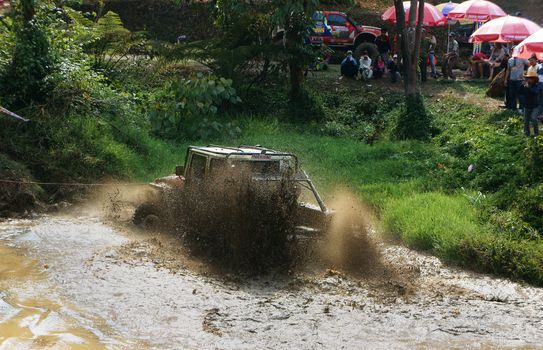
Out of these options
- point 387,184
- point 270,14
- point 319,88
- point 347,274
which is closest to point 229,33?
point 270,14

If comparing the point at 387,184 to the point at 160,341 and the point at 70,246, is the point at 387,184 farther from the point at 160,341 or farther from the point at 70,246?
the point at 160,341

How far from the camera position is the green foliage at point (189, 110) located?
70.3 ft

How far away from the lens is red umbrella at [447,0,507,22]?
2745cm

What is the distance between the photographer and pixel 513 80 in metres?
21.1

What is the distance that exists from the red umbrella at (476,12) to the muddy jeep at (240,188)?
1595 centimetres

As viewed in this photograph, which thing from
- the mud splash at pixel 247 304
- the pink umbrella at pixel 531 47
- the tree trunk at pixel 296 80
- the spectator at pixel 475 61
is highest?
the pink umbrella at pixel 531 47

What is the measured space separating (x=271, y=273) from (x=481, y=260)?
319 centimetres

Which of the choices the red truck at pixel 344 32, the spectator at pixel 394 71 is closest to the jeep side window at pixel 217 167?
the spectator at pixel 394 71

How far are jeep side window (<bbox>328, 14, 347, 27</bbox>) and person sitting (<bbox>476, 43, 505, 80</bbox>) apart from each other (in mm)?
5320

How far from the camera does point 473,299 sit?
1116 cm

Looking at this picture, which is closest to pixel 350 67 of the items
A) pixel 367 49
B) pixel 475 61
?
pixel 367 49

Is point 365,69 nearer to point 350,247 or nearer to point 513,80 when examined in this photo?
point 513,80

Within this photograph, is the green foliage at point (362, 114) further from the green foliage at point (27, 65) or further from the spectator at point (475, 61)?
the green foliage at point (27, 65)

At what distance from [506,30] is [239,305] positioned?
15.9m
